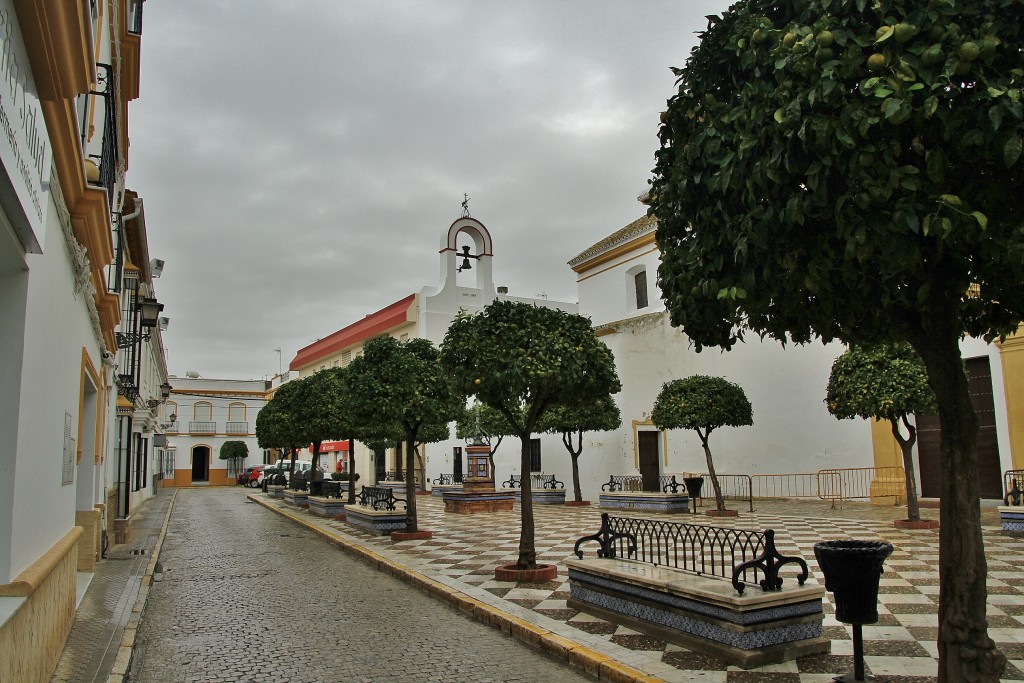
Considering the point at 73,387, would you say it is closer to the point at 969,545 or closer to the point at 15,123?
the point at 15,123

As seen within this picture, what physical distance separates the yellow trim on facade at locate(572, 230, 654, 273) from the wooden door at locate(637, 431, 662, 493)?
6245 millimetres

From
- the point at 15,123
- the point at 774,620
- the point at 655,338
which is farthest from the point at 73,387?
the point at 655,338

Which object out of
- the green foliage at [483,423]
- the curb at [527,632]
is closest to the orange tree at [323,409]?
the green foliage at [483,423]

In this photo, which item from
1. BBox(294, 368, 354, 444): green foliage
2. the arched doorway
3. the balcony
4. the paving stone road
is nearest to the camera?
the paving stone road

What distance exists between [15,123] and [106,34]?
7.01 meters

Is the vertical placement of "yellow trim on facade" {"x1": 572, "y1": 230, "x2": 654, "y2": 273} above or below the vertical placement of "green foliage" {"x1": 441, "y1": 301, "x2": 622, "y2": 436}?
above

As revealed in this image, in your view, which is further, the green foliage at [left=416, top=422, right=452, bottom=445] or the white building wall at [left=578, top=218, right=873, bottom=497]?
the green foliage at [left=416, top=422, right=452, bottom=445]

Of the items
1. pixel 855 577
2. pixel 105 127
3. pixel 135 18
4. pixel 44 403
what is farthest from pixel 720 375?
pixel 44 403

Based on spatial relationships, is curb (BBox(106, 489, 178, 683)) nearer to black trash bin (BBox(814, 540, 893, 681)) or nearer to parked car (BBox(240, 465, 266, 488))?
black trash bin (BBox(814, 540, 893, 681))

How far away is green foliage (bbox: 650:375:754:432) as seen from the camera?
623 inches

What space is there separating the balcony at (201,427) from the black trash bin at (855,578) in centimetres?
5149

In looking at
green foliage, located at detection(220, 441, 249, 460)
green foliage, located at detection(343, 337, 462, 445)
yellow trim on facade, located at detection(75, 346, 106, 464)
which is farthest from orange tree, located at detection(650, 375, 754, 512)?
green foliage, located at detection(220, 441, 249, 460)

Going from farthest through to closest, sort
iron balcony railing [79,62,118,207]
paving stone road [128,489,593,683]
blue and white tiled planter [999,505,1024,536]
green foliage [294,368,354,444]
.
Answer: green foliage [294,368,354,444]
blue and white tiled planter [999,505,1024,536]
iron balcony railing [79,62,118,207]
paving stone road [128,489,593,683]

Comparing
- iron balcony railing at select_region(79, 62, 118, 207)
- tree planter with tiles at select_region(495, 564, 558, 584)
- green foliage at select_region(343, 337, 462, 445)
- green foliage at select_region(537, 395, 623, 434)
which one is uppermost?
iron balcony railing at select_region(79, 62, 118, 207)
